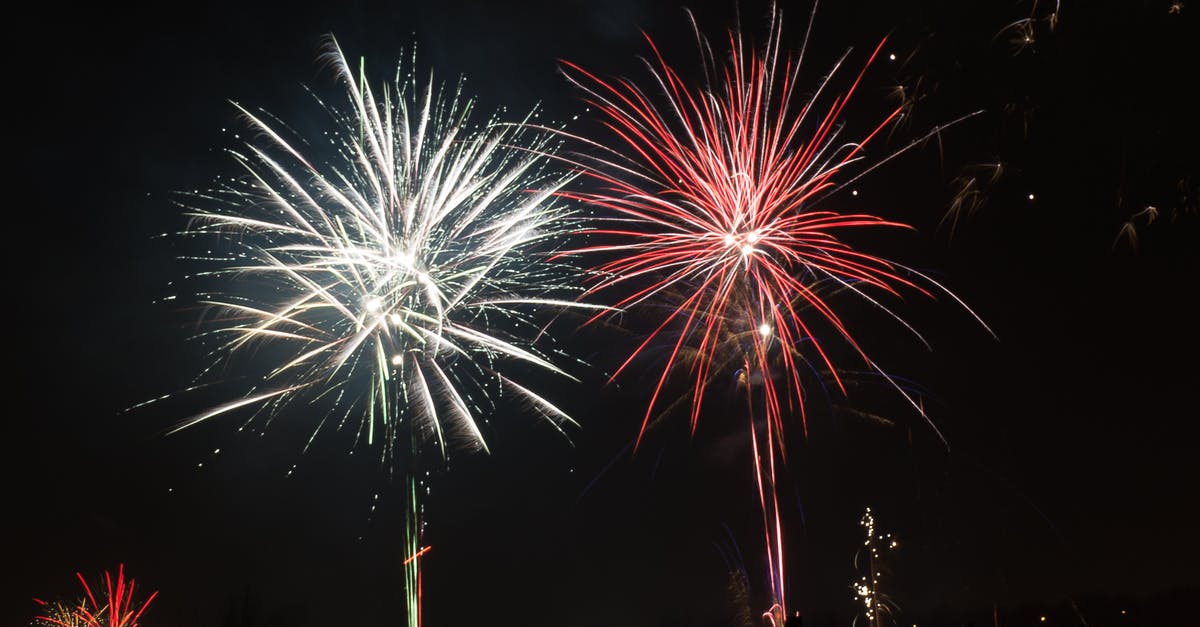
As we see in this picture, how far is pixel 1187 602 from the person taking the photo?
168 ft

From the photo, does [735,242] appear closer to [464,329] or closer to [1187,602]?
[464,329]

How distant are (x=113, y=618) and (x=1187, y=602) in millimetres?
55541

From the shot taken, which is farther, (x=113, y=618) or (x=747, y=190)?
(x=113, y=618)

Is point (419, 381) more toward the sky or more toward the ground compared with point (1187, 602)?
more toward the sky

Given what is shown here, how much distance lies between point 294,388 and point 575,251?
5656mm

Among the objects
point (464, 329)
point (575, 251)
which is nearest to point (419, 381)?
point (464, 329)

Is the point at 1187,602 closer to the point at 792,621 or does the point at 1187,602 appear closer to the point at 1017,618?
the point at 1017,618

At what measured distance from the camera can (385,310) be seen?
17.1m

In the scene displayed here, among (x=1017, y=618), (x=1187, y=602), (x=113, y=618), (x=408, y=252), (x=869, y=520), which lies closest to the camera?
(x=408, y=252)

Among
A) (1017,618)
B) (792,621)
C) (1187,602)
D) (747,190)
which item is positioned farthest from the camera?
(1017,618)

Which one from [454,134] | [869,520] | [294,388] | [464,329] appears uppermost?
[454,134]

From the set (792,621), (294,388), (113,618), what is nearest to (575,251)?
(294,388)

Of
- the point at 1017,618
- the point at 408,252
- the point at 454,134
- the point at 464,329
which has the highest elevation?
the point at 454,134

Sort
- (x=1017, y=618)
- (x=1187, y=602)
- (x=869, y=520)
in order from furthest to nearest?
(x=1017, y=618)
(x=1187, y=602)
(x=869, y=520)
